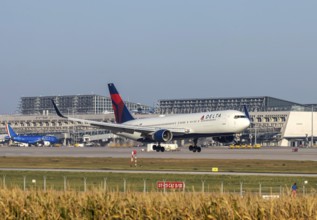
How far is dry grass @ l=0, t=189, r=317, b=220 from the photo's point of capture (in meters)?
21.7

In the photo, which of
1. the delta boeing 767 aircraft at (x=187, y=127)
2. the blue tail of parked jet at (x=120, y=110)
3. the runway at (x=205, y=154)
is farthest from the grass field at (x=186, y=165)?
the blue tail of parked jet at (x=120, y=110)

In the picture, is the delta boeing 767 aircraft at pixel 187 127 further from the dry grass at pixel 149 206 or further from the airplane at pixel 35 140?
the dry grass at pixel 149 206

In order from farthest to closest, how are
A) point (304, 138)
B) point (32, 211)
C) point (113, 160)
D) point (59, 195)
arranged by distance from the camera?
point (304, 138)
point (113, 160)
point (59, 195)
point (32, 211)

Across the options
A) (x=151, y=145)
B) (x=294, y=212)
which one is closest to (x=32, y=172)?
(x=294, y=212)

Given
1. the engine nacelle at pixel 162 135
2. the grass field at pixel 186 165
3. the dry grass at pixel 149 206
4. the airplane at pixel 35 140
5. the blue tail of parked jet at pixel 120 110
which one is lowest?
the airplane at pixel 35 140

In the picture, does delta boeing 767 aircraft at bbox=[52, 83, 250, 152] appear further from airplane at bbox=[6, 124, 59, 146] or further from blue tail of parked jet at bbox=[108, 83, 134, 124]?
airplane at bbox=[6, 124, 59, 146]

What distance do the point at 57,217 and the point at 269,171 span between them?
138 ft

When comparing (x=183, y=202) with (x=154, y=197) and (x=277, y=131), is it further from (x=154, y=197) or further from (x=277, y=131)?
(x=277, y=131)

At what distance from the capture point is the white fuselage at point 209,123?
316 ft

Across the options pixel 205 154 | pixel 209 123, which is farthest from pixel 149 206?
pixel 209 123

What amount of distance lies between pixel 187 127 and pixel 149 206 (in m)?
→ 78.4

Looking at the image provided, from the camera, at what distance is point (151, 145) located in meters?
112

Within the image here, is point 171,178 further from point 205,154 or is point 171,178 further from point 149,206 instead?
point 205,154

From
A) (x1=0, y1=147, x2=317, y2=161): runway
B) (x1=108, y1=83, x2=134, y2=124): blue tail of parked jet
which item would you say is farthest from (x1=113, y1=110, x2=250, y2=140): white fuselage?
(x1=108, y1=83, x2=134, y2=124): blue tail of parked jet
